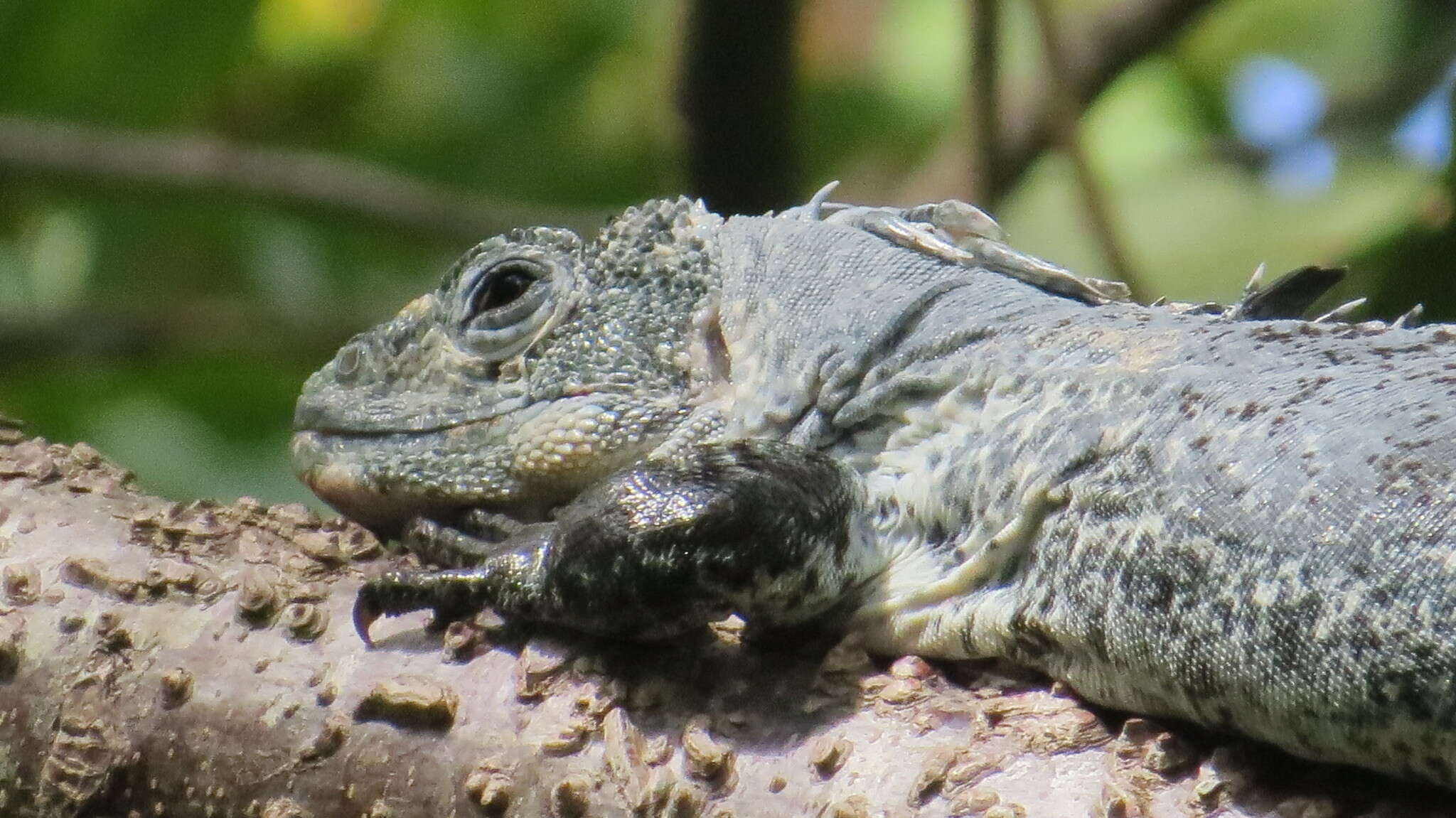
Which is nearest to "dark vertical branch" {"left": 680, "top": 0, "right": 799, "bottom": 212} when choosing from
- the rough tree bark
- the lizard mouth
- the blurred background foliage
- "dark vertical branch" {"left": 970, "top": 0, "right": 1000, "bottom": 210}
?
the blurred background foliage

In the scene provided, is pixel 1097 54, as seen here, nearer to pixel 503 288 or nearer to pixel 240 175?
pixel 503 288

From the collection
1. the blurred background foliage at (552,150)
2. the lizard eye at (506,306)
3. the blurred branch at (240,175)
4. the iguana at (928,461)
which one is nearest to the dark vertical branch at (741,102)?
the blurred background foliage at (552,150)

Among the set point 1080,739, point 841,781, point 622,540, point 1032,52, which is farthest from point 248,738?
point 1032,52

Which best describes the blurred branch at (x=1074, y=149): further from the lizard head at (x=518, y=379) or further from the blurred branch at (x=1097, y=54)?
the lizard head at (x=518, y=379)

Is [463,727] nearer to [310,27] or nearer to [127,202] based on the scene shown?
[127,202]

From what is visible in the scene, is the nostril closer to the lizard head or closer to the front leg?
the lizard head

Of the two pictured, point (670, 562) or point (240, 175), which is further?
point (240, 175)

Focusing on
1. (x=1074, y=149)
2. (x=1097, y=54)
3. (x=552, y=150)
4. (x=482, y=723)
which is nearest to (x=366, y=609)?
(x=482, y=723)
